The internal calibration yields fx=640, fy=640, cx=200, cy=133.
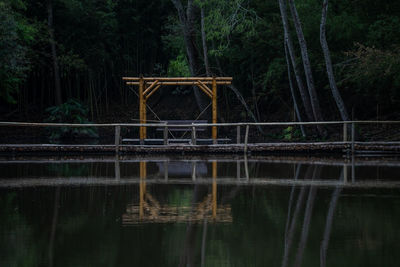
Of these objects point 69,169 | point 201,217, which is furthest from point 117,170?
point 201,217

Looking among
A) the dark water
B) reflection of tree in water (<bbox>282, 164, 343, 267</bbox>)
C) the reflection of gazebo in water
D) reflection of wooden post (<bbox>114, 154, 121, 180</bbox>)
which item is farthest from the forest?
the reflection of gazebo in water

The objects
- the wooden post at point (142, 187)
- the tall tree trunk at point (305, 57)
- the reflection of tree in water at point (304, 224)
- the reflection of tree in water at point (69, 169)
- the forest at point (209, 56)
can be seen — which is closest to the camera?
the reflection of tree in water at point (304, 224)

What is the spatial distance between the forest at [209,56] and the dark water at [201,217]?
769 centimetres

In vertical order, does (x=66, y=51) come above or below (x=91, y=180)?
above

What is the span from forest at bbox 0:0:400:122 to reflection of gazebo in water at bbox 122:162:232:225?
1053 centimetres

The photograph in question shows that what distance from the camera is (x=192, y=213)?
8.80 metres

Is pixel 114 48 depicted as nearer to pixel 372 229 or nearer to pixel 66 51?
pixel 66 51

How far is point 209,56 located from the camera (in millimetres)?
28781

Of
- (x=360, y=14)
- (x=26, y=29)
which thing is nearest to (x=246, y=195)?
(x=360, y=14)

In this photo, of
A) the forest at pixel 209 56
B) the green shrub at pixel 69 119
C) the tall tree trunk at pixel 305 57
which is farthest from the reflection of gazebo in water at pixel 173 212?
the green shrub at pixel 69 119

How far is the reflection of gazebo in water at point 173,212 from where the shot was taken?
833 centimetres

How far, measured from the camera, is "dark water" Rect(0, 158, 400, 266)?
6.46 metres

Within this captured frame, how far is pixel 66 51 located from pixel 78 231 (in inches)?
945

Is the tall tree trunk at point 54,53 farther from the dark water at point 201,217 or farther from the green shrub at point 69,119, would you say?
the dark water at point 201,217
